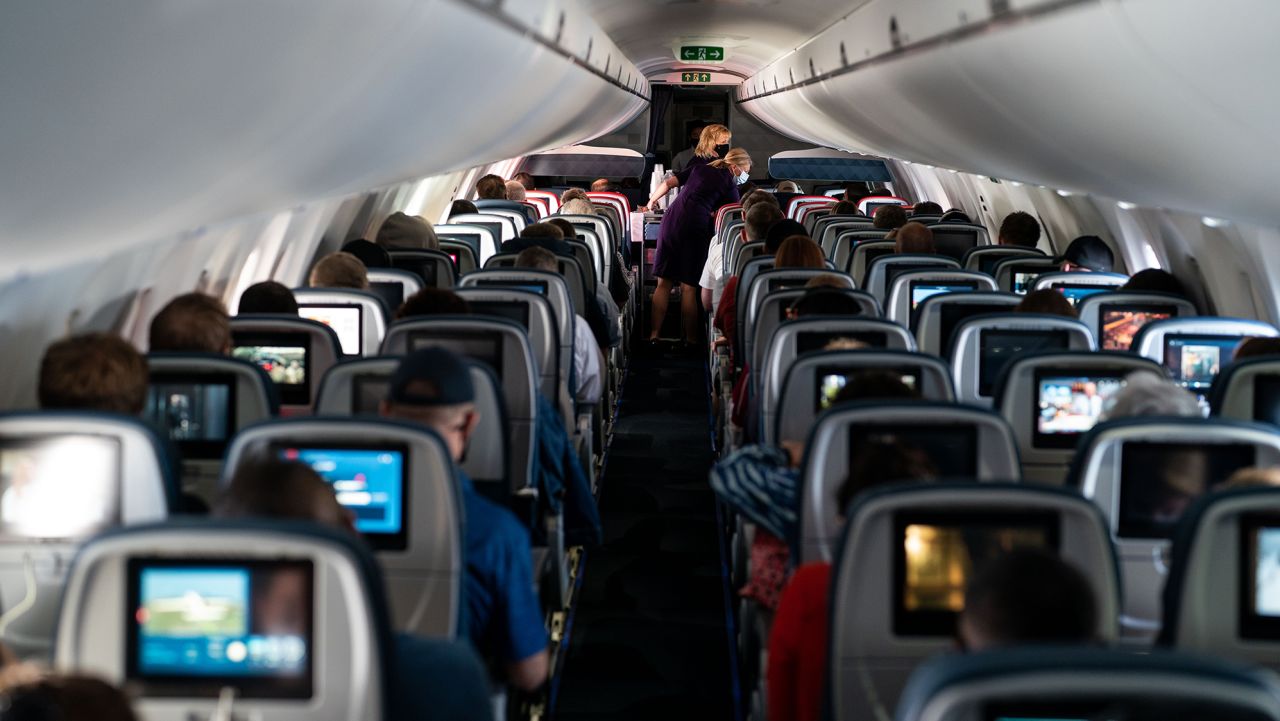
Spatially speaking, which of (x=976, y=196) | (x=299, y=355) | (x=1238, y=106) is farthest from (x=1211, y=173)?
(x=976, y=196)

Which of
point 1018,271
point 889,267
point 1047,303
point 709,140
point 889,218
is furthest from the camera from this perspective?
point 709,140

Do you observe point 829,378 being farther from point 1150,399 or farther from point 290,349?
point 290,349

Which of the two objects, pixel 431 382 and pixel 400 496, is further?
pixel 431 382

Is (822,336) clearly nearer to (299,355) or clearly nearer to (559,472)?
(559,472)

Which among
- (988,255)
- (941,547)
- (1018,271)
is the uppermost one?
(988,255)

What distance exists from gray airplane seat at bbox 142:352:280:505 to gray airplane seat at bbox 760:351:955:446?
1.67 metres

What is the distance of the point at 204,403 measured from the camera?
15.6ft

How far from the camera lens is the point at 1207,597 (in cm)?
304

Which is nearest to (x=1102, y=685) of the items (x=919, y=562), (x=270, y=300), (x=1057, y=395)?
(x=919, y=562)

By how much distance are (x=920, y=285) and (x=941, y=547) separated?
5.13m

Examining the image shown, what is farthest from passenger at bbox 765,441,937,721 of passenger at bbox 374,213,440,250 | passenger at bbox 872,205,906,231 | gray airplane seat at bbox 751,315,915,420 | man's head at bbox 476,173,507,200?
man's head at bbox 476,173,507,200

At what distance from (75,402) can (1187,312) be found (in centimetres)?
503

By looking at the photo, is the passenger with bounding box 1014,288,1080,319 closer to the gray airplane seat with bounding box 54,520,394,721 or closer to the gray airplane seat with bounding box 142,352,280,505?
the gray airplane seat with bounding box 142,352,280,505

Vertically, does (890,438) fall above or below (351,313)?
below
